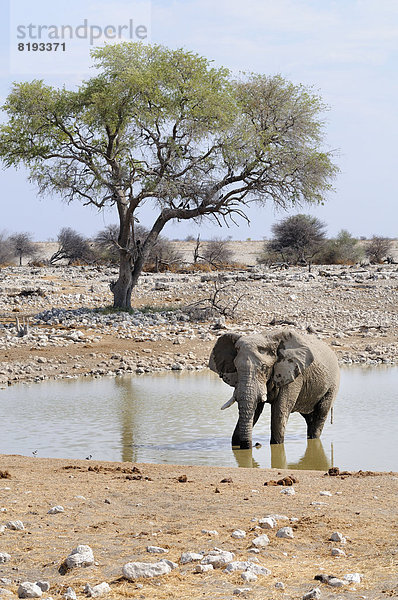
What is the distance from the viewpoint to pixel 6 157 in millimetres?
30234

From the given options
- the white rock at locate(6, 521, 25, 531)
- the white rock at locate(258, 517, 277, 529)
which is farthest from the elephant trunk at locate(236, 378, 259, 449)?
the white rock at locate(6, 521, 25, 531)

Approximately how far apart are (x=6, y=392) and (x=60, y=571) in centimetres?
1192

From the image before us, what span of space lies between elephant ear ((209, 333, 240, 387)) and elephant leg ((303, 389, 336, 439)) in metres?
1.53

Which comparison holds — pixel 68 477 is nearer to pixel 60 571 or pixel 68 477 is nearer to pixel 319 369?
pixel 60 571

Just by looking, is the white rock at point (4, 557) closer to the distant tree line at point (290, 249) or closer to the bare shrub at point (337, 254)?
the distant tree line at point (290, 249)

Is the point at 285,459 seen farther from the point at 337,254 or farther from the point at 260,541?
the point at 337,254

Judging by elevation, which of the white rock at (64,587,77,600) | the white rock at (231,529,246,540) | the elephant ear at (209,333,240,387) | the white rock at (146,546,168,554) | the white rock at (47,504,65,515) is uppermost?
the elephant ear at (209,333,240,387)

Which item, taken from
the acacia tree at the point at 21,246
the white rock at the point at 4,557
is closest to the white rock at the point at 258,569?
the white rock at the point at 4,557

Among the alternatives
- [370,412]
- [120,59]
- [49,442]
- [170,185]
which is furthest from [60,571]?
[120,59]

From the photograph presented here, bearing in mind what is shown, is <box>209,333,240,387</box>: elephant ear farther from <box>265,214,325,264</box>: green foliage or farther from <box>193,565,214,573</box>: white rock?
<box>265,214,325,264</box>: green foliage

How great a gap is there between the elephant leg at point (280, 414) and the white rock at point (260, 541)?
5761 millimetres

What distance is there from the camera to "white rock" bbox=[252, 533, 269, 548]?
5.55m

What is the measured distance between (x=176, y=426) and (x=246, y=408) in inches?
94.6

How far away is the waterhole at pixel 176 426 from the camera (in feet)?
35.4
